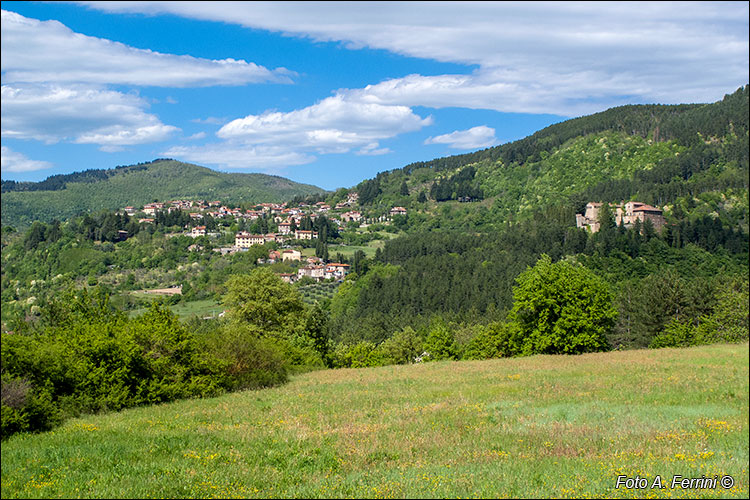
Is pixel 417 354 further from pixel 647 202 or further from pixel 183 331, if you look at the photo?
pixel 647 202

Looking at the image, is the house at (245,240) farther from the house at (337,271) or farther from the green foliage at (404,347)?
the green foliage at (404,347)

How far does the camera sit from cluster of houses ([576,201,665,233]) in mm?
129250

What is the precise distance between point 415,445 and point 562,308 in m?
26.3

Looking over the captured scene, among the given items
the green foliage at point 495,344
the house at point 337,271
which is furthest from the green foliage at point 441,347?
the house at point 337,271

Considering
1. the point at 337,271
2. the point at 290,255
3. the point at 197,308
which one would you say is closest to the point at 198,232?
the point at 290,255

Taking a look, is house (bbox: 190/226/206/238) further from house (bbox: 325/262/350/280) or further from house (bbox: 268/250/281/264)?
house (bbox: 325/262/350/280)

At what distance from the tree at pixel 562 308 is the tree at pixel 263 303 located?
678 inches

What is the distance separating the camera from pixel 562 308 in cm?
3369

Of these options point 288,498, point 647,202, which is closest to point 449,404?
point 288,498

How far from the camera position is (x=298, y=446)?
993 centimetres

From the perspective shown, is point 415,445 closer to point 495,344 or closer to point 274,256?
point 495,344

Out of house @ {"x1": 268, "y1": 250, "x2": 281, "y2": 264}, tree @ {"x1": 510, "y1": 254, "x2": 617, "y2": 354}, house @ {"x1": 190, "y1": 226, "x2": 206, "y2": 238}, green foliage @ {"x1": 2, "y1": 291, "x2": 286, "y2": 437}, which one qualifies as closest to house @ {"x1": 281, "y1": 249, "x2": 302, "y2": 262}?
house @ {"x1": 268, "y1": 250, "x2": 281, "y2": 264}

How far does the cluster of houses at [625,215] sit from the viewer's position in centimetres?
12925

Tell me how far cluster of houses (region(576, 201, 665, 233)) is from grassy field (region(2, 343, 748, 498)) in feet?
402
